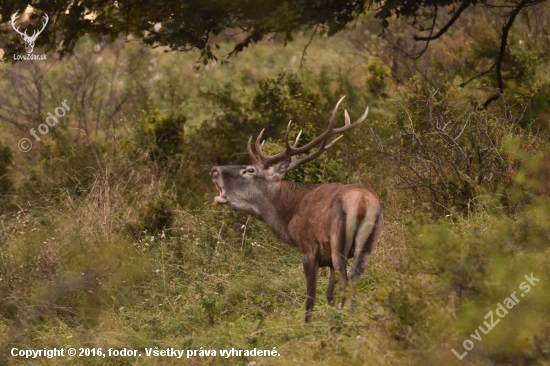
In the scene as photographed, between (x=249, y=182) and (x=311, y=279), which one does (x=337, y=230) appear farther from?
(x=249, y=182)

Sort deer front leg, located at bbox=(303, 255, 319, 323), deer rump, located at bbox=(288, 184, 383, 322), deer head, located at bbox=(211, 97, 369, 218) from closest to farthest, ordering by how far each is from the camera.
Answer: deer rump, located at bbox=(288, 184, 383, 322), deer front leg, located at bbox=(303, 255, 319, 323), deer head, located at bbox=(211, 97, 369, 218)

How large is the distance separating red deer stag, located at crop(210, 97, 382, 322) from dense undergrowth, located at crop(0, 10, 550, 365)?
1.09 feet

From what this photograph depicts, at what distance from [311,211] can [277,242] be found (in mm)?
1992

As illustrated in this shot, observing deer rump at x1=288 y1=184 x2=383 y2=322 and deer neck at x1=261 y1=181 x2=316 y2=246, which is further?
deer neck at x1=261 y1=181 x2=316 y2=246

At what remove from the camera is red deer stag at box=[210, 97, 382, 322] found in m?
7.91

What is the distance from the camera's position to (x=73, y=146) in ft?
43.2

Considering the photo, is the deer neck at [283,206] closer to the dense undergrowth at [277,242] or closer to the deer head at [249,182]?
the deer head at [249,182]

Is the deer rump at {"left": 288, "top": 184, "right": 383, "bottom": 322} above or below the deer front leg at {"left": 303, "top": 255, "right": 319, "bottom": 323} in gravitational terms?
above

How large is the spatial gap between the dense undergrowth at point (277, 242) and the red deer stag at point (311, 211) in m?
0.33

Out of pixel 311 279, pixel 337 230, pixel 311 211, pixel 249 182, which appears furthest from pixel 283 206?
pixel 337 230

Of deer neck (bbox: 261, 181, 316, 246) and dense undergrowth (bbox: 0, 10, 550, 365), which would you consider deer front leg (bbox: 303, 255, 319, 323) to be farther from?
deer neck (bbox: 261, 181, 316, 246)

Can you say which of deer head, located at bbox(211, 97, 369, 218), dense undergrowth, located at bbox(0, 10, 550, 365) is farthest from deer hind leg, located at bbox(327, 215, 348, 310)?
deer head, located at bbox(211, 97, 369, 218)

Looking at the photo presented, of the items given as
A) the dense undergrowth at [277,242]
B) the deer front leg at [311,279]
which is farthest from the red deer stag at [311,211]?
the dense undergrowth at [277,242]

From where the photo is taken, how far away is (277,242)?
10500 millimetres
